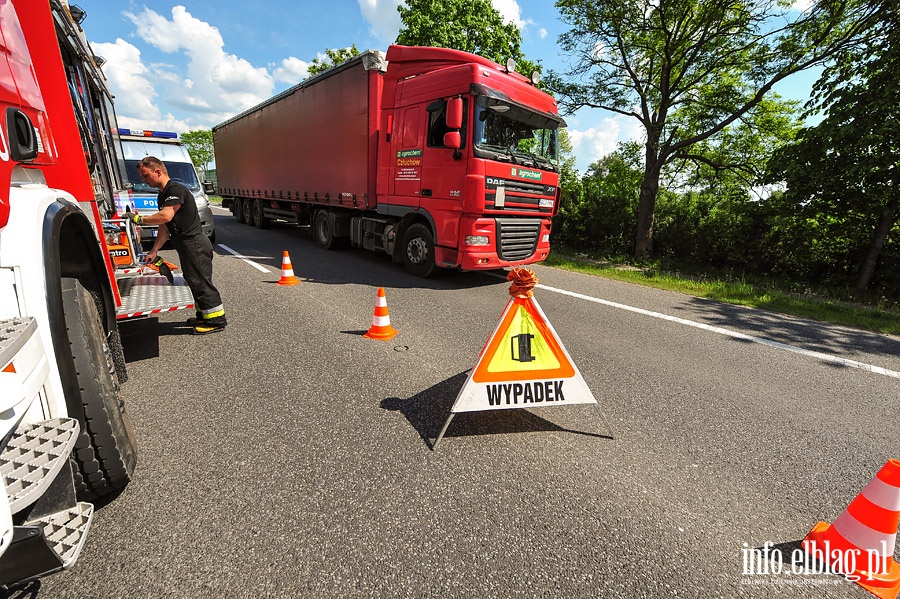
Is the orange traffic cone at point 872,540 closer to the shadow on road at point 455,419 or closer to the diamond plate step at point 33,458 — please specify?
the shadow on road at point 455,419

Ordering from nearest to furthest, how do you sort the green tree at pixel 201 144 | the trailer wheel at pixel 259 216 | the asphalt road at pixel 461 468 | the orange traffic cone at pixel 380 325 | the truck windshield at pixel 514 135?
the asphalt road at pixel 461 468 < the orange traffic cone at pixel 380 325 < the truck windshield at pixel 514 135 < the trailer wheel at pixel 259 216 < the green tree at pixel 201 144

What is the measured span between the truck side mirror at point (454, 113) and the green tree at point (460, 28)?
1390 cm

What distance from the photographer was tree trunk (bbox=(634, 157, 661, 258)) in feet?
37.5

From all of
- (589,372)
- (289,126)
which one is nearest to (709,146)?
(589,372)

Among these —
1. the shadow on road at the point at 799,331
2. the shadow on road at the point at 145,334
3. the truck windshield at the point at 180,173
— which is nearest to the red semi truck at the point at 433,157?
the truck windshield at the point at 180,173

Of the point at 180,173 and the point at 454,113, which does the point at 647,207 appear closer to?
the point at 454,113

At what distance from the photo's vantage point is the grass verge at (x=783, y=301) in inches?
234

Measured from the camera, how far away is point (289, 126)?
432 inches

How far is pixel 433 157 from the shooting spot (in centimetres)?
679

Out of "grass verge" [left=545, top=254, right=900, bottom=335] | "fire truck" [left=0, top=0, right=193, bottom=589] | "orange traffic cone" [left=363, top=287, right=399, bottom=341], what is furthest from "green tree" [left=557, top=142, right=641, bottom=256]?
"fire truck" [left=0, top=0, right=193, bottom=589]

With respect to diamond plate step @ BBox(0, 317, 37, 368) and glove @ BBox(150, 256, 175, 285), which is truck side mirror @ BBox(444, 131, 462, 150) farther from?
diamond plate step @ BBox(0, 317, 37, 368)

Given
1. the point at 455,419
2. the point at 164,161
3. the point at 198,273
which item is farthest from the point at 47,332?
the point at 164,161

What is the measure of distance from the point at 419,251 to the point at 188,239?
391 cm

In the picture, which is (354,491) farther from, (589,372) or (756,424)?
(756,424)
